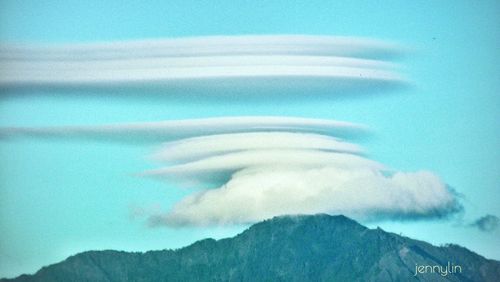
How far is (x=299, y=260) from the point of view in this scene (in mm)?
5805

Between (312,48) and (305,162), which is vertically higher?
(312,48)

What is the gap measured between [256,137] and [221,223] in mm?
670

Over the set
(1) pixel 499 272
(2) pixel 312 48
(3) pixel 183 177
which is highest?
(2) pixel 312 48

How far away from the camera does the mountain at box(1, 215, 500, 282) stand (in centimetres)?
565

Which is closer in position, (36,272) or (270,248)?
(36,272)

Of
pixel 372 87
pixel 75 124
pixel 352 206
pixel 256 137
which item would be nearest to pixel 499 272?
pixel 352 206

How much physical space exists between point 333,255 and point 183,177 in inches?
49.3

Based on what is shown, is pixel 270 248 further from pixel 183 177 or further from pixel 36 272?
pixel 36 272

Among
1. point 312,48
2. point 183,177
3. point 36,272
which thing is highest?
point 312,48

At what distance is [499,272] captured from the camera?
19.1 ft

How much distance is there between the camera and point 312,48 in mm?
5789

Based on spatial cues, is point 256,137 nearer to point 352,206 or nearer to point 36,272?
point 352,206

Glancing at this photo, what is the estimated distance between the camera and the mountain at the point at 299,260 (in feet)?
18.5

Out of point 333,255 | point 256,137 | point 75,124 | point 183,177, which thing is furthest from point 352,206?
point 75,124
